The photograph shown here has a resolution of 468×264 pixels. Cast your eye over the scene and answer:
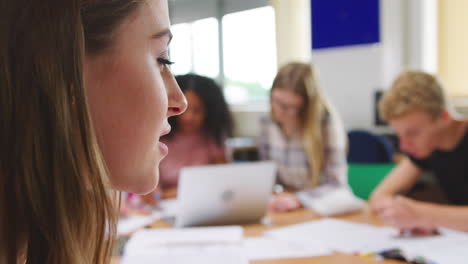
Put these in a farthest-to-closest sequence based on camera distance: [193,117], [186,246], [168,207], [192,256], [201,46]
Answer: [201,46] → [193,117] → [168,207] → [186,246] → [192,256]

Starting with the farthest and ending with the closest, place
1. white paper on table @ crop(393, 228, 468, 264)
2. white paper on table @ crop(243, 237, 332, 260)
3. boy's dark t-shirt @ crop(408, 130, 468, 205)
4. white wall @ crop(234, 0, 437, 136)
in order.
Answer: white wall @ crop(234, 0, 437, 136)
boy's dark t-shirt @ crop(408, 130, 468, 205)
white paper on table @ crop(243, 237, 332, 260)
white paper on table @ crop(393, 228, 468, 264)

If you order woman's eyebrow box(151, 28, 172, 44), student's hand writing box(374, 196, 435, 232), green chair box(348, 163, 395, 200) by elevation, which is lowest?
green chair box(348, 163, 395, 200)

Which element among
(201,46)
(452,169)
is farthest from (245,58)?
(452,169)

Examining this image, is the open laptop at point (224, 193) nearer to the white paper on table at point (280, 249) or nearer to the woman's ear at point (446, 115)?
the white paper on table at point (280, 249)

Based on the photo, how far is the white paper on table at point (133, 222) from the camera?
1.69 meters

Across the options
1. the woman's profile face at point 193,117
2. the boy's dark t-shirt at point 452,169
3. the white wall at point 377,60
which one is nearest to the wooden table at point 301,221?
the boy's dark t-shirt at point 452,169

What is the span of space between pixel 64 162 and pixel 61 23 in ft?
0.60

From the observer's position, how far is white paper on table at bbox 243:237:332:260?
1.38 m

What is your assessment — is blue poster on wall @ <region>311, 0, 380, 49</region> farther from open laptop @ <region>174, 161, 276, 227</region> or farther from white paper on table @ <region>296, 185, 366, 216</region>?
open laptop @ <region>174, 161, 276, 227</region>

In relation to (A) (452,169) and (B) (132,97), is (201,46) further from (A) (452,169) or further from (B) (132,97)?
(B) (132,97)

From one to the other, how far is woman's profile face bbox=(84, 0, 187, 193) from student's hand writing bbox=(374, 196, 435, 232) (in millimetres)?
1057

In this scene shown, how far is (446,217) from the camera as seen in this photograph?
1.61 metres

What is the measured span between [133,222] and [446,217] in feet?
3.73

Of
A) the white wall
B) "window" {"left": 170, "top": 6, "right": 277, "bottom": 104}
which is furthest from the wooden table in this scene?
"window" {"left": 170, "top": 6, "right": 277, "bottom": 104}
